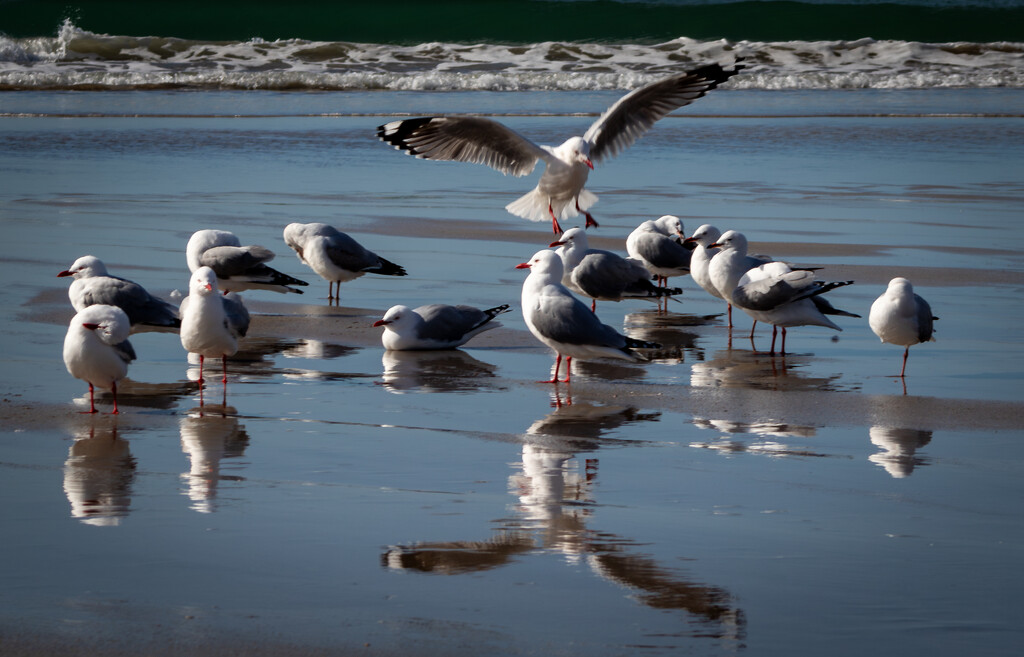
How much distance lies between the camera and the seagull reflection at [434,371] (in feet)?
23.0

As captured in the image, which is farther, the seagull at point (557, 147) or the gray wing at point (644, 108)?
the gray wing at point (644, 108)

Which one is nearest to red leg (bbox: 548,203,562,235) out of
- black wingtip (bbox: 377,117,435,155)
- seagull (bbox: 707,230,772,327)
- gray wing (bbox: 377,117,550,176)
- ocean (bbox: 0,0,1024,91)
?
gray wing (bbox: 377,117,550,176)

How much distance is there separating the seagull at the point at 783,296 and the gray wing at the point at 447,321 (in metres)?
1.71

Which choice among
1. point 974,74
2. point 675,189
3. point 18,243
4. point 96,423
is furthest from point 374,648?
point 974,74

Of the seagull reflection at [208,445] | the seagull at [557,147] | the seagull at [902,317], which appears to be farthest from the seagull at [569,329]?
the seagull at [557,147]

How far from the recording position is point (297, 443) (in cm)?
570

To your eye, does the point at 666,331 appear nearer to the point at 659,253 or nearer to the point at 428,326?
the point at 659,253

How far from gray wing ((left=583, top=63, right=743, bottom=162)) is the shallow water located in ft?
4.38

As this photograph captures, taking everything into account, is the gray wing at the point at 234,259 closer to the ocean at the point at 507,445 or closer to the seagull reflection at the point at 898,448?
the ocean at the point at 507,445

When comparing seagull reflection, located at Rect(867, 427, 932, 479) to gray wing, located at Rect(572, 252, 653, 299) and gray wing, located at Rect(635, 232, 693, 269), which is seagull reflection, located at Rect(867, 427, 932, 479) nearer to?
gray wing, located at Rect(572, 252, 653, 299)

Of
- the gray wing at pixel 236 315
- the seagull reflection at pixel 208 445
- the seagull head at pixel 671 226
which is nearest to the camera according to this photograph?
the seagull reflection at pixel 208 445

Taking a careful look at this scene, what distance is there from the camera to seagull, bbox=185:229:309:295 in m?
8.99

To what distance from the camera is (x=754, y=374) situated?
735 centimetres

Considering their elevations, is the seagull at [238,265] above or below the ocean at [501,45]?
below
